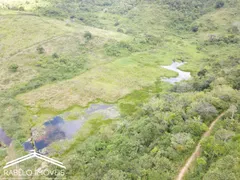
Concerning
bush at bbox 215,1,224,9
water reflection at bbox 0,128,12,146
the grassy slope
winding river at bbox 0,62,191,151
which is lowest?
water reflection at bbox 0,128,12,146

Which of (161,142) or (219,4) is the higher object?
(219,4)

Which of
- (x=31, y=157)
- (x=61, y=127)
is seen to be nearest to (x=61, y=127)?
(x=61, y=127)

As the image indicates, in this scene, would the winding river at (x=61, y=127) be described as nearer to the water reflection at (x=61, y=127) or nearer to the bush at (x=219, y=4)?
the water reflection at (x=61, y=127)

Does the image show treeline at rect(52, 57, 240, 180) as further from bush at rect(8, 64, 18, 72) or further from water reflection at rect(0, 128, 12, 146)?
bush at rect(8, 64, 18, 72)

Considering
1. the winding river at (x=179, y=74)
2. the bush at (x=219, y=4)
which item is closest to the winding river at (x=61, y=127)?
the winding river at (x=179, y=74)

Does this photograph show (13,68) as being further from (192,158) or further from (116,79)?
(192,158)

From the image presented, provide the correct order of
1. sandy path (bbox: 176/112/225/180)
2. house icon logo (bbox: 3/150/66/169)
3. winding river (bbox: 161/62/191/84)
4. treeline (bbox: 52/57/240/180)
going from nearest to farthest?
sandy path (bbox: 176/112/225/180) < treeline (bbox: 52/57/240/180) < house icon logo (bbox: 3/150/66/169) < winding river (bbox: 161/62/191/84)

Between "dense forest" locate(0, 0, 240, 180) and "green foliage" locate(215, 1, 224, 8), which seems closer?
"dense forest" locate(0, 0, 240, 180)

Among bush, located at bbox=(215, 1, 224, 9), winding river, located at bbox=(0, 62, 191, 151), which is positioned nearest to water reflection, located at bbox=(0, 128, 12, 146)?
winding river, located at bbox=(0, 62, 191, 151)
